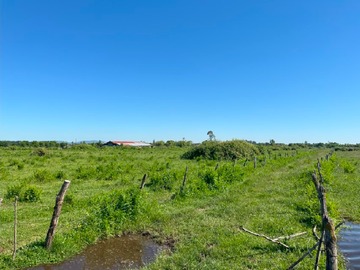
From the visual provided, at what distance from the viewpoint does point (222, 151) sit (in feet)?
149

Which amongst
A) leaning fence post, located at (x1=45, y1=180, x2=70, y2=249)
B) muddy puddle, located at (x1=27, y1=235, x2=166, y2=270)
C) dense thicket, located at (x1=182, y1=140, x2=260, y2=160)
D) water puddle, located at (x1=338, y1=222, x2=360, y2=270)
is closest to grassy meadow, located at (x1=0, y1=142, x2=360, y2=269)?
leaning fence post, located at (x1=45, y1=180, x2=70, y2=249)

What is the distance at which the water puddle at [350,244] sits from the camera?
317 inches

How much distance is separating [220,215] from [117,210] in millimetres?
4106

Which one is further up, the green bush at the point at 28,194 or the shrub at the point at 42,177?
the shrub at the point at 42,177

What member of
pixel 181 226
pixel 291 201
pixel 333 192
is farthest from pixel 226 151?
pixel 181 226

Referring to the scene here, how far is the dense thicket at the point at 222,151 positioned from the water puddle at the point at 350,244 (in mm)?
32831

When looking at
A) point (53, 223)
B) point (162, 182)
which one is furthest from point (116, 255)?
point (162, 182)

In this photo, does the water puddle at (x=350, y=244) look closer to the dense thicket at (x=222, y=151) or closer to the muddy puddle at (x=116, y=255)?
the muddy puddle at (x=116, y=255)

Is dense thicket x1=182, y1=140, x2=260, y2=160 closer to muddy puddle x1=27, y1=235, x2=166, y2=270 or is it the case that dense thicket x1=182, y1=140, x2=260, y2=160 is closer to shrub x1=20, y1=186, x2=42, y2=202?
shrub x1=20, y1=186, x2=42, y2=202

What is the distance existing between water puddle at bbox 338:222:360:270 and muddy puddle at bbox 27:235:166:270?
5252mm

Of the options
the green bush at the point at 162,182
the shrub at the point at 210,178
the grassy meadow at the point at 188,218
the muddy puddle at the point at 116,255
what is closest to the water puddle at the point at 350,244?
the grassy meadow at the point at 188,218

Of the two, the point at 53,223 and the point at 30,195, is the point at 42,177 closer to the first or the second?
the point at 30,195

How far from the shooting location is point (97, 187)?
1834 cm

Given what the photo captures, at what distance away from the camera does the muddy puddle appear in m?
7.86
